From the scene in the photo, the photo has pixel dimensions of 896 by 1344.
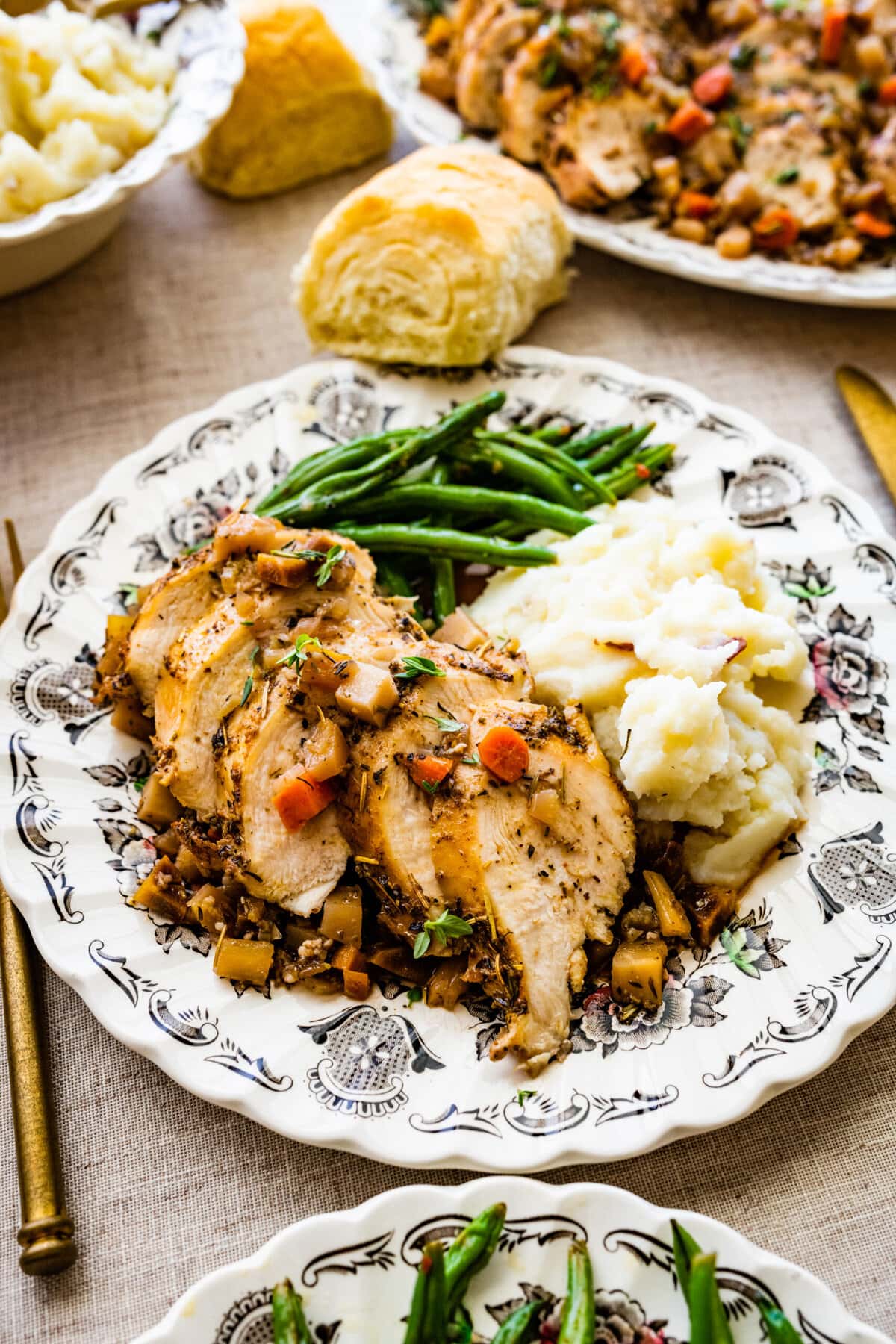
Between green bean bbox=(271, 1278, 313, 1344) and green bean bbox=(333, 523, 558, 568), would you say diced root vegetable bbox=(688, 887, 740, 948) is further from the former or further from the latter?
green bean bbox=(271, 1278, 313, 1344)

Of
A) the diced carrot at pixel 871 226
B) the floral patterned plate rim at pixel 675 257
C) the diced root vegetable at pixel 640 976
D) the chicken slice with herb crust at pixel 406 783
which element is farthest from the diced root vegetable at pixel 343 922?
the diced carrot at pixel 871 226

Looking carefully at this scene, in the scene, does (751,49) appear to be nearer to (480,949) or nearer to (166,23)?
(166,23)

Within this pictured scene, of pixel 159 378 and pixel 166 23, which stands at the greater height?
pixel 166 23

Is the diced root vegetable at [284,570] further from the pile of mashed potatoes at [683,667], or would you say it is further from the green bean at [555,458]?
the green bean at [555,458]

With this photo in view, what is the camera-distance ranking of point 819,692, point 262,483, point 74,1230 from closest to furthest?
point 74,1230 → point 819,692 → point 262,483

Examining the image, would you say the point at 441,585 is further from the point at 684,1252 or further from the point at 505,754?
the point at 684,1252

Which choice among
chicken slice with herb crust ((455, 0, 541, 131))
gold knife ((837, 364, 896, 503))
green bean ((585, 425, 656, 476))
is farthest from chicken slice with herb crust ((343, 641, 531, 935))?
chicken slice with herb crust ((455, 0, 541, 131))

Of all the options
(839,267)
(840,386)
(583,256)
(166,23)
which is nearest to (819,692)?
(840,386)
